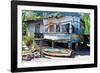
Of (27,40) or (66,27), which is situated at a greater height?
(66,27)

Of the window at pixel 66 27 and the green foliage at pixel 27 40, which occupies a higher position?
the window at pixel 66 27

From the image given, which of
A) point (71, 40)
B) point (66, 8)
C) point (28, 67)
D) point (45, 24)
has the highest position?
point (66, 8)

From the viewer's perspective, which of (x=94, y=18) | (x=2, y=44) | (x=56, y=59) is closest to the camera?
(x=2, y=44)

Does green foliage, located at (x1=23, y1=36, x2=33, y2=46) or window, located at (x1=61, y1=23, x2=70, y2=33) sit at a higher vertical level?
window, located at (x1=61, y1=23, x2=70, y2=33)

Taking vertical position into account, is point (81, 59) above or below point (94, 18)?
below

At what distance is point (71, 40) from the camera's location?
1915 millimetres

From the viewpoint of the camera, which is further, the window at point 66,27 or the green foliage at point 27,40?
the window at point 66,27

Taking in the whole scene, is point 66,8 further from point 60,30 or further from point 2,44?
point 2,44

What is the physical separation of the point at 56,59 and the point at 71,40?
238 mm

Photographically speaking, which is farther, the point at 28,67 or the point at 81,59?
the point at 81,59

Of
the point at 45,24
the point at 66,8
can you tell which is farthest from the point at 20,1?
the point at 66,8

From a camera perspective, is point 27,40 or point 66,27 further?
point 66,27

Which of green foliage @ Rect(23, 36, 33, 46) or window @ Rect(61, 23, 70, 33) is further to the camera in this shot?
window @ Rect(61, 23, 70, 33)

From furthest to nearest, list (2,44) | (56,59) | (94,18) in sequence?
(94,18) → (56,59) → (2,44)
